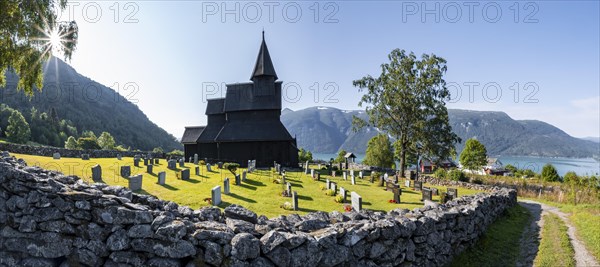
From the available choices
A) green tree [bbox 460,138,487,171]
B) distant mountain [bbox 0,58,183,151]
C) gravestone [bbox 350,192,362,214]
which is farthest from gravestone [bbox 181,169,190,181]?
distant mountain [bbox 0,58,183,151]

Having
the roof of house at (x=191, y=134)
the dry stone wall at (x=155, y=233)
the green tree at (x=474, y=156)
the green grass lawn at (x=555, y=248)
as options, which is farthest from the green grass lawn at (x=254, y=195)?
the green tree at (x=474, y=156)

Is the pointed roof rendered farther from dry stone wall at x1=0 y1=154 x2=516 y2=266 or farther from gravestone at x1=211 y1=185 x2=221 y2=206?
dry stone wall at x1=0 y1=154 x2=516 y2=266

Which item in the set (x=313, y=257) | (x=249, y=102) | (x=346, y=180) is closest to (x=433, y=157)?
(x=346, y=180)

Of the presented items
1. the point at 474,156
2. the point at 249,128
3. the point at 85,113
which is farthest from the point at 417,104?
the point at 85,113

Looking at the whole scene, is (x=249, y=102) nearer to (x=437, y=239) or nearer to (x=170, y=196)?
(x=170, y=196)

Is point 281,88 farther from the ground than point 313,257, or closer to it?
farther from the ground

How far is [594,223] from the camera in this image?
14219 mm

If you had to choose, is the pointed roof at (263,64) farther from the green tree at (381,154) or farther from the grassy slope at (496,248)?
the grassy slope at (496,248)

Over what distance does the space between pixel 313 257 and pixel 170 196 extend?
41.6 feet

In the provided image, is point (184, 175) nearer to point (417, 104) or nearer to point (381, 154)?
point (417, 104)

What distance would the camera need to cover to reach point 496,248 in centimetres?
1110

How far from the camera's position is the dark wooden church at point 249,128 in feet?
123

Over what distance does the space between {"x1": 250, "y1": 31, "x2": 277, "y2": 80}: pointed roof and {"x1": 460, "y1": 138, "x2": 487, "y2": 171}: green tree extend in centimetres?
4256

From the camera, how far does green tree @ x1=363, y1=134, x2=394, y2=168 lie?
58.1 meters
